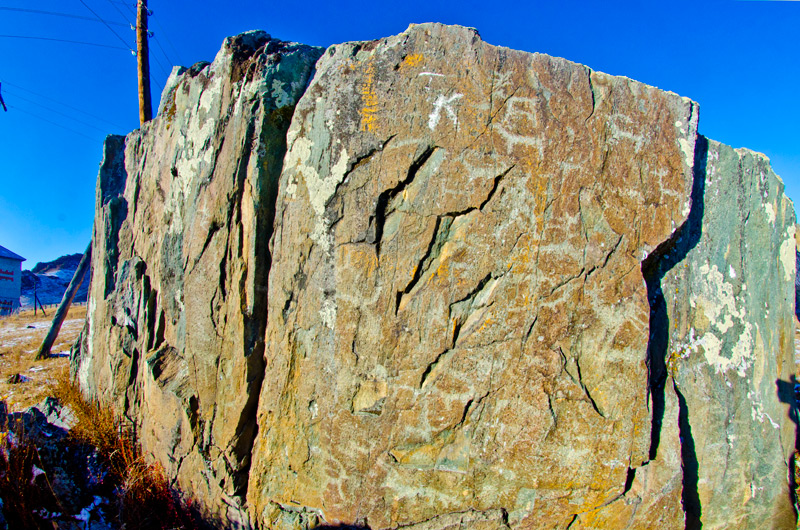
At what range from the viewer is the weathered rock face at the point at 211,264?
2676 millimetres

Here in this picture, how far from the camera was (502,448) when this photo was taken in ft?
7.89

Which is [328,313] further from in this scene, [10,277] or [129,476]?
[10,277]

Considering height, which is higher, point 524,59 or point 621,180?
point 524,59

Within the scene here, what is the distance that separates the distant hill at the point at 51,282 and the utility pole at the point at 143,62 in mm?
15500

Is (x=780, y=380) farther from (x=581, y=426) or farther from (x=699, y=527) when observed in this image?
(x=581, y=426)

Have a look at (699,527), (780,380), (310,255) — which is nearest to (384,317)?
(310,255)

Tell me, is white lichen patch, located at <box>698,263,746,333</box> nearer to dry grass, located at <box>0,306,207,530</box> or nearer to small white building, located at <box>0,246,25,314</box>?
dry grass, located at <box>0,306,207,530</box>

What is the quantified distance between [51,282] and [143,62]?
886 inches

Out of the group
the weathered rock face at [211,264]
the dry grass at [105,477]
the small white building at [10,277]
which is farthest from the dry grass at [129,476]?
the small white building at [10,277]

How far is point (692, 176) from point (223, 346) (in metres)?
3.09

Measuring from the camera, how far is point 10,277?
59.8 ft

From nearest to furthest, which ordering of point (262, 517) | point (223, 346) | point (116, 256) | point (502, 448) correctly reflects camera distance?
point (502, 448), point (262, 517), point (223, 346), point (116, 256)

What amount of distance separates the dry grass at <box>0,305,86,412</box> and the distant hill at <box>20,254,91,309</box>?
11.4 meters

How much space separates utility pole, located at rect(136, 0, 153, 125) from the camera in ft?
21.5
